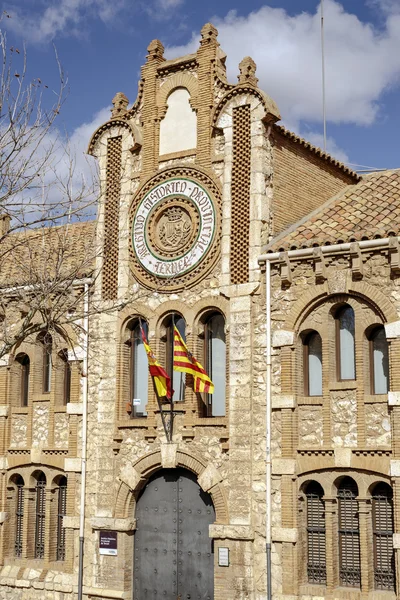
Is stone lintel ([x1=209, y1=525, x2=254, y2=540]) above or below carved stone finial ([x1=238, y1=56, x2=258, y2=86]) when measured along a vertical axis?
below

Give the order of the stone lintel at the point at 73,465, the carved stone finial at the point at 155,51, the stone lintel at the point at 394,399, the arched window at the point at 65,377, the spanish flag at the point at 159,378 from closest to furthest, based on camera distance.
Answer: the stone lintel at the point at 394,399 < the spanish flag at the point at 159,378 < the stone lintel at the point at 73,465 < the carved stone finial at the point at 155,51 < the arched window at the point at 65,377

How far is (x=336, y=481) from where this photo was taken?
18.1 metres

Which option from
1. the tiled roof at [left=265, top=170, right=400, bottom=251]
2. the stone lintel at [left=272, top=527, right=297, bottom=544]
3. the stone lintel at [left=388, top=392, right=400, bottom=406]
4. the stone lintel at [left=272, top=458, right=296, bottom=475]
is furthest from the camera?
the tiled roof at [left=265, top=170, right=400, bottom=251]

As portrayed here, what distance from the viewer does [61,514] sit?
22.3m

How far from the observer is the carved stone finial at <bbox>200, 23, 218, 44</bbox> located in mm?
21562

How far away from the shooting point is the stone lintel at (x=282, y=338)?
18.9 m

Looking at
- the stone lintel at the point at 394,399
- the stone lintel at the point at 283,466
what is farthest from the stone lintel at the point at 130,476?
the stone lintel at the point at 394,399

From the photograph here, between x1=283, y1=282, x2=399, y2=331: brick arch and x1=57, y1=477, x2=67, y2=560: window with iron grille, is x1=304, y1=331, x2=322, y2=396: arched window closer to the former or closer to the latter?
x1=283, y1=282, x2=399, y2=331: brick arch

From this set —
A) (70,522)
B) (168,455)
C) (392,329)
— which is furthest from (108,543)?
(392,329)

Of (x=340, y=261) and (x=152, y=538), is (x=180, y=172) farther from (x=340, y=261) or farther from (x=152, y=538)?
A: (x=152, y=538)

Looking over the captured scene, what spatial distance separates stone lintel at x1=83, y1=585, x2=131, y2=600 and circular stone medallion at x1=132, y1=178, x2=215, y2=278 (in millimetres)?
7531

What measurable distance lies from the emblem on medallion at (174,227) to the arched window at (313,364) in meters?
4.09

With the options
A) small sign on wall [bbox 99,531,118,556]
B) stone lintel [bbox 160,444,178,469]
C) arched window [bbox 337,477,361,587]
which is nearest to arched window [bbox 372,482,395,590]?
arched window [bbox 337,477,361,587]

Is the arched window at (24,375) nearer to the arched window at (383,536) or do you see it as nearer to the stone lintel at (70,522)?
the stone lintel at (70,522)
